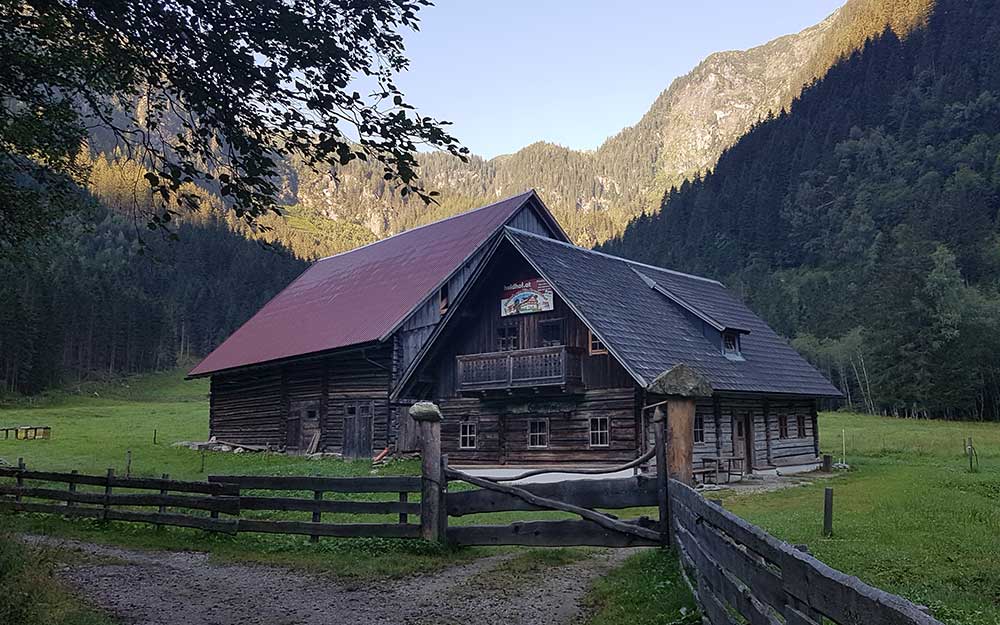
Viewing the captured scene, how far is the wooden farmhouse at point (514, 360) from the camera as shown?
2406cm

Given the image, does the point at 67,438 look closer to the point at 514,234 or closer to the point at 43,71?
the point at 514,234

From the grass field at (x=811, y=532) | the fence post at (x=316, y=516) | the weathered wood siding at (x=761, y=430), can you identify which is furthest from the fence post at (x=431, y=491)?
the weathered wood siding at (x=761, y=430)

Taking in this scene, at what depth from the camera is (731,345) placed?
97.0ft

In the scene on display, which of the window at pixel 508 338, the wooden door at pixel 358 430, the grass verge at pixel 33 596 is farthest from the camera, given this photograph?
the wooden door at pixel 358 430

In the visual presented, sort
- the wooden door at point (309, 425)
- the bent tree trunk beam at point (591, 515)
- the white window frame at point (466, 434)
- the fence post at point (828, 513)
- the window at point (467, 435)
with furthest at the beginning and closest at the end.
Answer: the wooden door at point (309, 425) < the window at point (467, 435) < the white window frame at point (466, 434) < the fence post at point (828, 513) < the bent tree trunk beam at point (591, 515)

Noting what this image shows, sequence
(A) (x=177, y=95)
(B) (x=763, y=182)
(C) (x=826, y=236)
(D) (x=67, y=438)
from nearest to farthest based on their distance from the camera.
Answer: (A) (x=177, y=95), (D) (x=67, y=438), (C) (x=826, y=236), (B) (x=763, y=182)

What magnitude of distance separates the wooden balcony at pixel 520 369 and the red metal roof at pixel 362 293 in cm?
434

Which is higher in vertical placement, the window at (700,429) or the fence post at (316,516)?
the window at (700,429)

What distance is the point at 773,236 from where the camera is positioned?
128375 mm

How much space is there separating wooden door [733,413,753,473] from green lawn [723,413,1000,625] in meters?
3.01

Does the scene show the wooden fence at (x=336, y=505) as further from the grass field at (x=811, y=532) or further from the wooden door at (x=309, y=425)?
the wooden door at (x=309, y=425)

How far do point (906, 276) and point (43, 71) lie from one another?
246 ft

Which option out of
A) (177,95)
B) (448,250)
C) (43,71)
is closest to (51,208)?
(43,71)

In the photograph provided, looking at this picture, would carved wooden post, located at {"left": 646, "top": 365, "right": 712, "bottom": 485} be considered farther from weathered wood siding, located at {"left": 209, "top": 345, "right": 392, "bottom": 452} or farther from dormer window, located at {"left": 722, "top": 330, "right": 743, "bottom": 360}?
weathered wood siding, located at {"left": 209, "top": 345, "right": 392, "bottom": 452}
